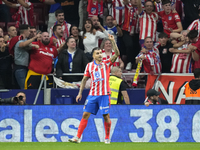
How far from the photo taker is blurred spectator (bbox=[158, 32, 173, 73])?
10.0 m

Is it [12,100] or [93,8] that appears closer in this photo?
[12,100]

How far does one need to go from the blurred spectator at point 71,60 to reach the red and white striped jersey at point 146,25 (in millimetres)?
2278

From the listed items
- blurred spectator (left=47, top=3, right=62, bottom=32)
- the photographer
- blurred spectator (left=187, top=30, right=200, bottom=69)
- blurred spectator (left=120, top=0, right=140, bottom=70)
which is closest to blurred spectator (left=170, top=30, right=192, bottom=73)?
blurred spectator (left=187, top=30, right=200, bottom=69)

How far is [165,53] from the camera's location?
1002 cm

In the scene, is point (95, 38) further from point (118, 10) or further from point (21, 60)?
point (21, 60)

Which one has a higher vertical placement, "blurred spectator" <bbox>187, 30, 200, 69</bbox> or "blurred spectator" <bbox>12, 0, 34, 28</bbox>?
"blurred spectator" <bbox>12, 0, 34, 28</bbox>

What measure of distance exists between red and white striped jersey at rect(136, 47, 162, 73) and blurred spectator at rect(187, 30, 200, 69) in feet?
2.92

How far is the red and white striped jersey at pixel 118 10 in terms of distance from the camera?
11.5 metres

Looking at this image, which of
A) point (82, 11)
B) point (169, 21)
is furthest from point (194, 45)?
point (82, 11)

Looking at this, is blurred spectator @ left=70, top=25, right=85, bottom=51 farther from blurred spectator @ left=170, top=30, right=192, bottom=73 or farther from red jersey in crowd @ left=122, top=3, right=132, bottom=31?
blurred spectator @ left=170, top=30, right=192, bottom=73

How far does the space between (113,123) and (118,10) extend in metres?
4.45

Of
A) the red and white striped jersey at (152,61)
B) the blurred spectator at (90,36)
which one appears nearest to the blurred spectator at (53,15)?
the blurred spectator at (90,36)

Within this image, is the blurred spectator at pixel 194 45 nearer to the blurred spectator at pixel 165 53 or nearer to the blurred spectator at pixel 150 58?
the blurred spectator at pixel 165 53

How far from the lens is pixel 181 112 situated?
26.6ft
